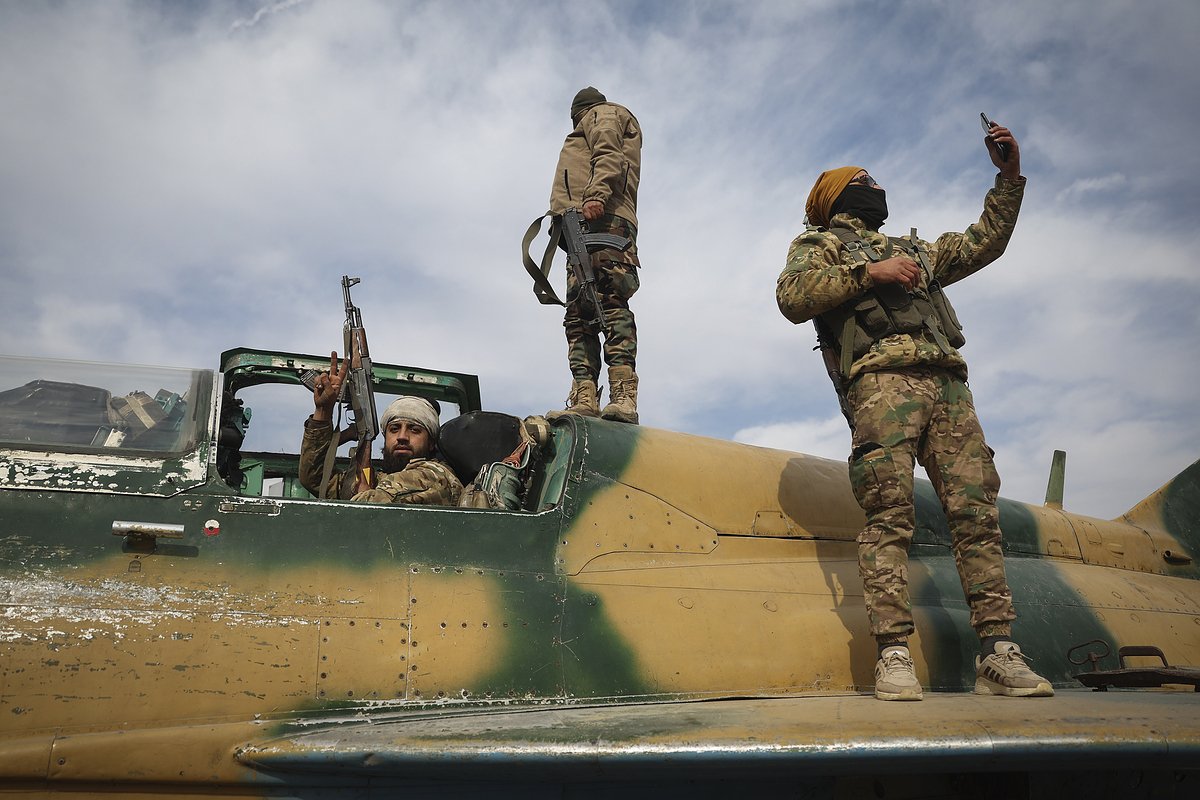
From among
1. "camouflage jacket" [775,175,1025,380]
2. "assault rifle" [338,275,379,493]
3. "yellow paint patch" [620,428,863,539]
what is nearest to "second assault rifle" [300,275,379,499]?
"assault rifle" [338,275,379,493]

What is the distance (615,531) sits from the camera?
390cm

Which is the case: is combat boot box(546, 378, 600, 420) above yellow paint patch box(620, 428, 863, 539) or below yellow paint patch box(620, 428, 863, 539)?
above

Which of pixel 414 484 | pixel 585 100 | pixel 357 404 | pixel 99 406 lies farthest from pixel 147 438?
pixel 585 100

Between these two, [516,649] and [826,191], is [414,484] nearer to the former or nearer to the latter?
[516,649]

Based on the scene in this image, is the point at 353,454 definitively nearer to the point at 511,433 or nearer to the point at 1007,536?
the point at 511,433

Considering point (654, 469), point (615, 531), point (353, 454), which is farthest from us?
point (353, 454)

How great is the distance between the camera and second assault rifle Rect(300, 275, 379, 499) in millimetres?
5289

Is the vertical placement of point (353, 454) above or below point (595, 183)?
below

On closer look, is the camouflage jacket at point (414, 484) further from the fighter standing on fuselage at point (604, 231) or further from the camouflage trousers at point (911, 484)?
the camouflage trousers at point (911, 484)

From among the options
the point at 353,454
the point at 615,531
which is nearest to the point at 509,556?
the point at 615,531

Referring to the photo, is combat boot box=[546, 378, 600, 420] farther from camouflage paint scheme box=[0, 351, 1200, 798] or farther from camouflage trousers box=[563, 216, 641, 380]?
camouflage paint scheme box=[0, 351, 1200, 798]

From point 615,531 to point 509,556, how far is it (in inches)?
20.0

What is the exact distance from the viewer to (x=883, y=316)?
3879 mm

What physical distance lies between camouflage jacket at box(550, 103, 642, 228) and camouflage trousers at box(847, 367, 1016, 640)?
107 inches
